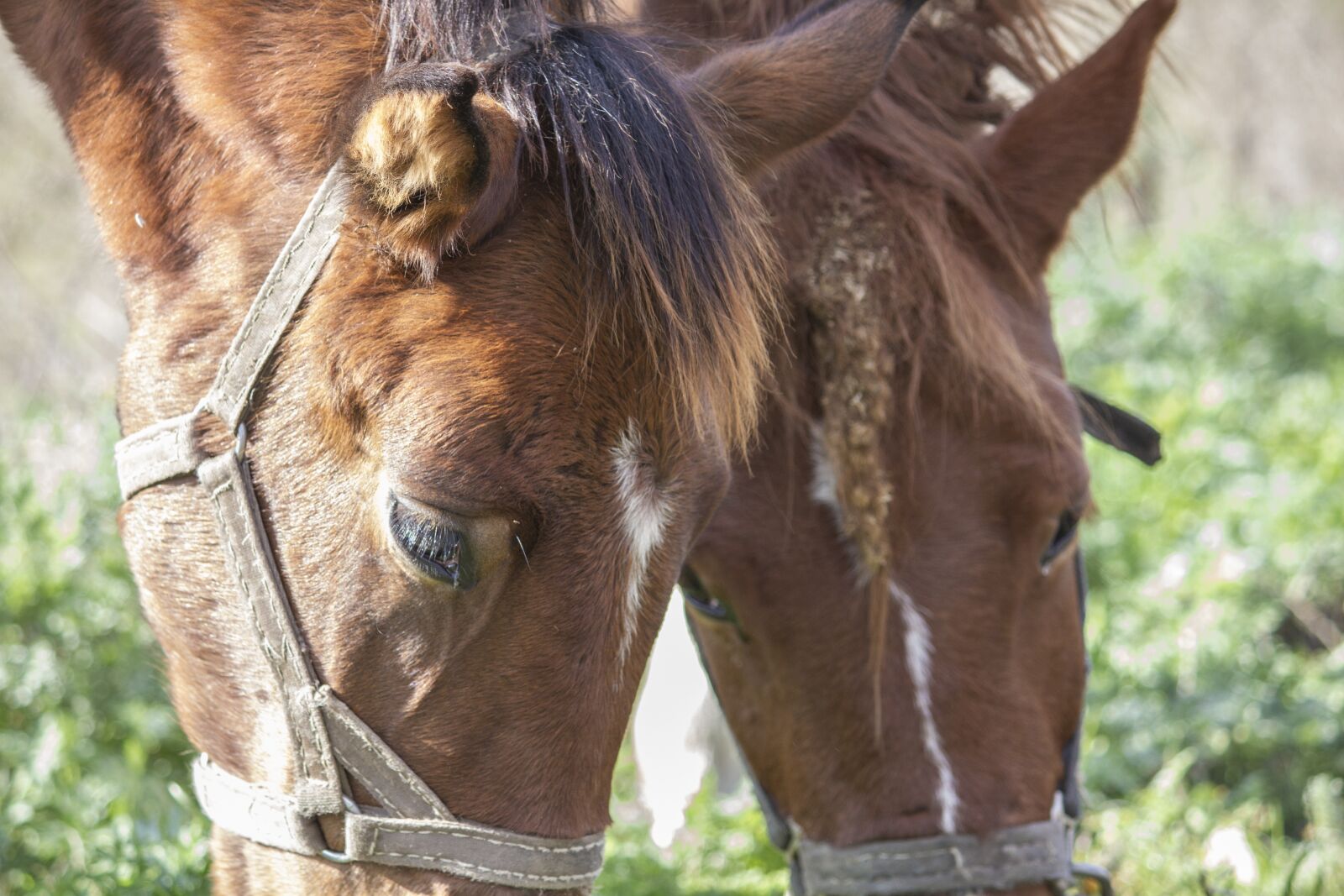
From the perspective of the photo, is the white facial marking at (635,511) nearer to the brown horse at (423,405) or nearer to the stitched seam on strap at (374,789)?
the brown horse at (423,405)

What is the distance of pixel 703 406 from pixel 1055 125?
1.21 m

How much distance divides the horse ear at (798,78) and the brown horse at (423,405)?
128mm

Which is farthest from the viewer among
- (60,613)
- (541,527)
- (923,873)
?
(60,613)

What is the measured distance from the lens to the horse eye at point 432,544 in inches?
54.7

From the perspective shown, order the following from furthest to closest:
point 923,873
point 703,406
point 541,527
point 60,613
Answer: point 60,613 → point 923,873 → point 703,406 → point 541,527

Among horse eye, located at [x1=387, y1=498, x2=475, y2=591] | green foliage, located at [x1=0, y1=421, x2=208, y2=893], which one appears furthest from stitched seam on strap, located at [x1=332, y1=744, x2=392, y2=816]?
green foliage, located at [x1=0, y1=421, x2=208, y2=893]

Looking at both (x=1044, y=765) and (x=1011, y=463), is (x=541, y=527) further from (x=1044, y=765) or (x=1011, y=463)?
(x=1044, y=765)

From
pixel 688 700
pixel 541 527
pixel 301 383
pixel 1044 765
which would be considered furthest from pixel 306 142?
pixel 688 700

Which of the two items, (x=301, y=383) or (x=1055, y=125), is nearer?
(x=301, y=383)

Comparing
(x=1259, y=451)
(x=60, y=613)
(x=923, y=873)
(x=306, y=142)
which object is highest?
(x=306, y=142)

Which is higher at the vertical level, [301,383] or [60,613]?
[301,383]

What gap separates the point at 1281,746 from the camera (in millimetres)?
3918

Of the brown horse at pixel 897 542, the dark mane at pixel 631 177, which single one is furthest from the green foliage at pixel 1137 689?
the dark mane at pixel 631 177

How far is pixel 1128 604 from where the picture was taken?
15.2 feet
